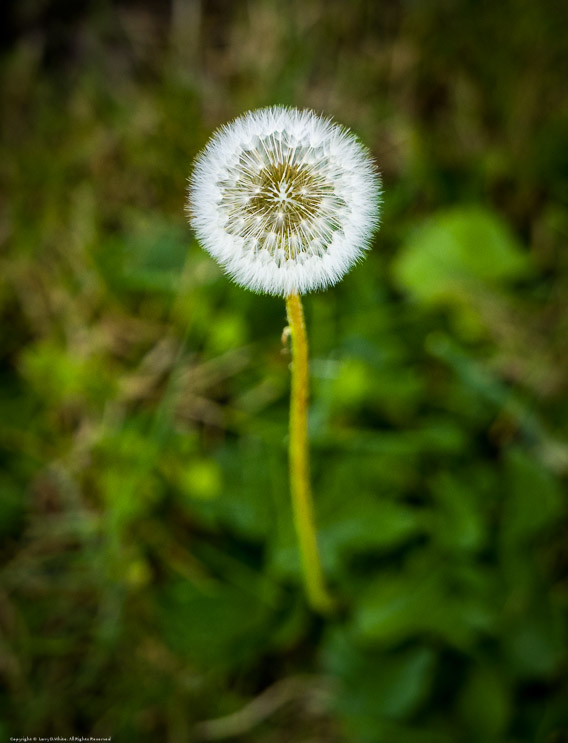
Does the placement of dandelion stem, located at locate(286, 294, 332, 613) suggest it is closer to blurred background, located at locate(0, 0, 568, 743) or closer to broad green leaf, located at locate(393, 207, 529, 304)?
blurred background, located at locate(0, 0, 568, 743)

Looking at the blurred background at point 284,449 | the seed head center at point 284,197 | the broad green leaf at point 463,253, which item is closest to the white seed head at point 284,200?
the seed head center at point 284,197

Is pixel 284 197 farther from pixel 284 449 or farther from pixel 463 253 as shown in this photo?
pixel 463 253

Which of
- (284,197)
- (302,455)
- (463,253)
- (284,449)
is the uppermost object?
(463,253)

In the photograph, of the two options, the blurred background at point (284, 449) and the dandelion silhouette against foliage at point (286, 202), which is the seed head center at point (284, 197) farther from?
the blurred background at point (284, 449)

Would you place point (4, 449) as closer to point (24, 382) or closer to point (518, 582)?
point (24, 382)

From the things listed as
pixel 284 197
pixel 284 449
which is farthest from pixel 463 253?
pixel 284 197
